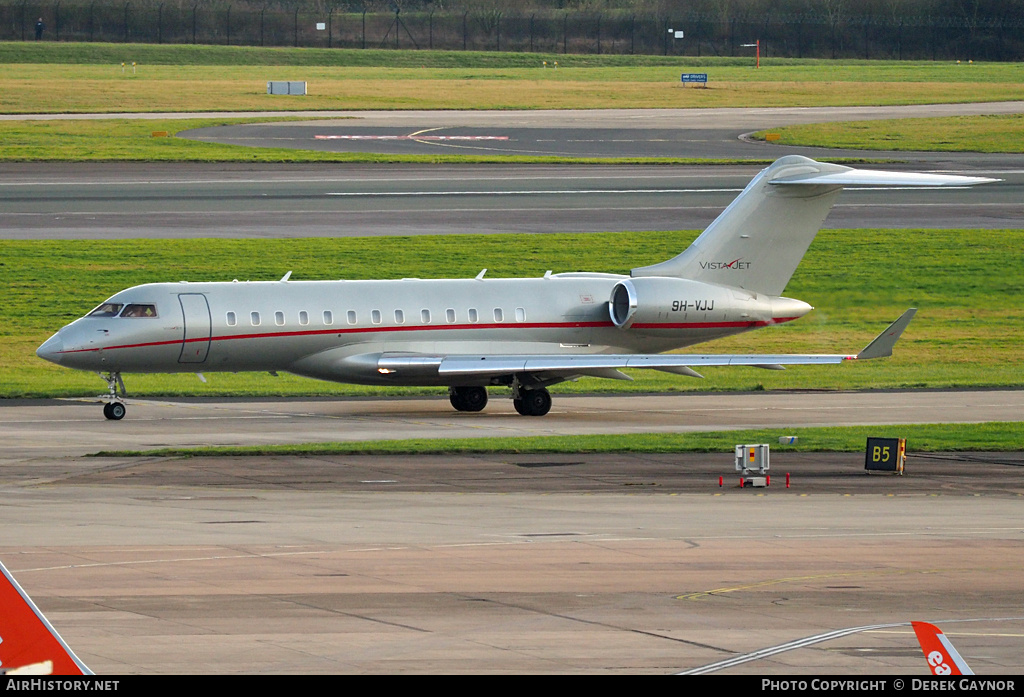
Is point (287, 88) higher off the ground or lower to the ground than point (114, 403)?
higher

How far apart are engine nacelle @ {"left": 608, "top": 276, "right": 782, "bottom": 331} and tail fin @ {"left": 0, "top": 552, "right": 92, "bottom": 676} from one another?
30379mm

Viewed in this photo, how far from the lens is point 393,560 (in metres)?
20.5

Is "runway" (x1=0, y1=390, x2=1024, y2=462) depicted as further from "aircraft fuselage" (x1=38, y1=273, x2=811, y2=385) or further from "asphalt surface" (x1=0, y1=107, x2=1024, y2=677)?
"aircraft fuselage" (x1=38, y1=273, x2=811, y2=385)

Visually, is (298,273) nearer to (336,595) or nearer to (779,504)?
(779,504)

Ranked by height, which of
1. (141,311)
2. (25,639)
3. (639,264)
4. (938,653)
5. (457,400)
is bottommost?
(457,400)

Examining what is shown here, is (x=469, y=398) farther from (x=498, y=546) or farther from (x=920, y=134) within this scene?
(x=920, y=134)

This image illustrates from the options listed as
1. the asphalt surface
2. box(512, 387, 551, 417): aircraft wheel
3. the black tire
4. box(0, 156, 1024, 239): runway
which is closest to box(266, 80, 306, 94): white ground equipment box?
box(0, 156, 1024, 239): runway

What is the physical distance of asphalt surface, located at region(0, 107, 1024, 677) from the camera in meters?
15.7

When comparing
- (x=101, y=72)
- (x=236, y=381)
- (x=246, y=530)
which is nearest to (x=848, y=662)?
(x=246, y=530)

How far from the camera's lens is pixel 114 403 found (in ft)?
123

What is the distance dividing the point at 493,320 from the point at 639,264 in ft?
59.0

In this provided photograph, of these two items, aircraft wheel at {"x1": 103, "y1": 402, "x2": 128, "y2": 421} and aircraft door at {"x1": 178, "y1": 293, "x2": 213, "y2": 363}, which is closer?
aircraft door at {"x1": 178, "y1": 293, "x2": 213, "y2": 363}

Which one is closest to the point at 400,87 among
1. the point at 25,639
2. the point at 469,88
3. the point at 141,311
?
the point at 469,88

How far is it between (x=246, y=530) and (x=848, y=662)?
1061cm
